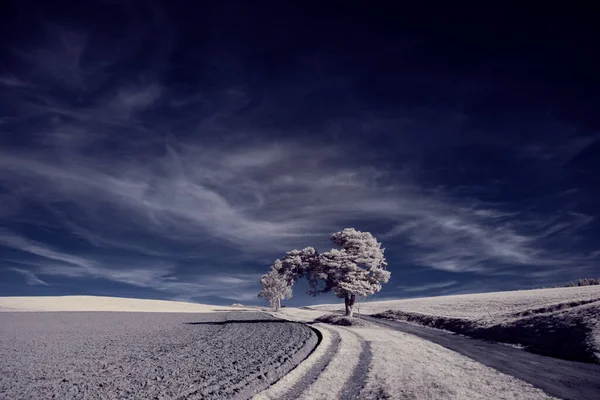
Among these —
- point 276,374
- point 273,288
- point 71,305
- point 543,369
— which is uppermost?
point 273,288

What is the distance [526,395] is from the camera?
12.0 meters

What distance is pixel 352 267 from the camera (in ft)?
154

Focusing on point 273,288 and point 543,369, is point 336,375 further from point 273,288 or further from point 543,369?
point 273,288

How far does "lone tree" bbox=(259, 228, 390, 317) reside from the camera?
47031 millimetres

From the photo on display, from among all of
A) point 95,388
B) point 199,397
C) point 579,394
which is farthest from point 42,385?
point 579,394

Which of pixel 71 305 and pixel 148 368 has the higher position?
pixel 71 305

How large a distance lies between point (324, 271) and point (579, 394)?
124 ft

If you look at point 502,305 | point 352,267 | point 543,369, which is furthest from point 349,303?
point 543,369

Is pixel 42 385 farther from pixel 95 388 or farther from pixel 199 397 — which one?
pixel 199 397

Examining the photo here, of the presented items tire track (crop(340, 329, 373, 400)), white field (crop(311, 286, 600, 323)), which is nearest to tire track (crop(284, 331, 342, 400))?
tire track (crop(340, 329, 373, 400))

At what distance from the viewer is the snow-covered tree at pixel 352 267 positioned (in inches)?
1847

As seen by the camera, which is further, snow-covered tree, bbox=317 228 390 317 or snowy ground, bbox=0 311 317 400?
snow-covered tree, bbox=317 228 390 317

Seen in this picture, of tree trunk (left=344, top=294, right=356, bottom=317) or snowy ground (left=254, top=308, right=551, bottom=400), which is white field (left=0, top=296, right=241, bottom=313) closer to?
tree trunk (left=344, top=294, right=356, bottom=317)

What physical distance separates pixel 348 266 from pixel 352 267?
0.53m
